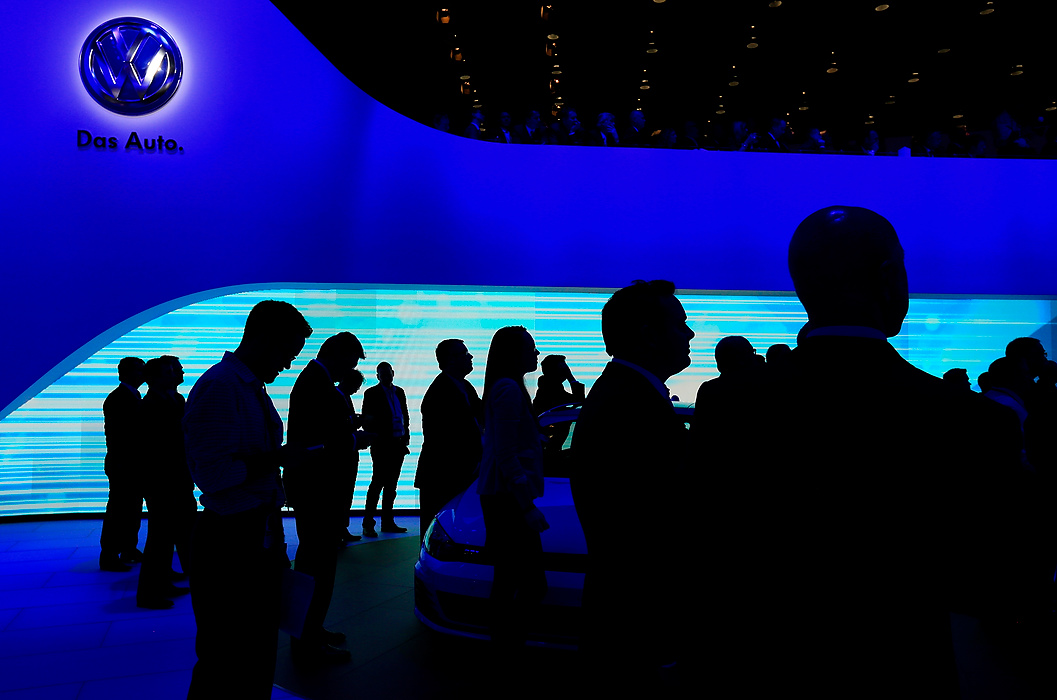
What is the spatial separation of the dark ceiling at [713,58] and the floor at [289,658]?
512 cm

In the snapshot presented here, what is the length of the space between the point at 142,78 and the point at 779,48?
26.7 feet

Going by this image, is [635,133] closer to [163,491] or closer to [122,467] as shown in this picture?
[163,491]

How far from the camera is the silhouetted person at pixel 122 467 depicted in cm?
507

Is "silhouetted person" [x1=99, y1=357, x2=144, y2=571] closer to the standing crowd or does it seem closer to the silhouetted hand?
the standing crowd

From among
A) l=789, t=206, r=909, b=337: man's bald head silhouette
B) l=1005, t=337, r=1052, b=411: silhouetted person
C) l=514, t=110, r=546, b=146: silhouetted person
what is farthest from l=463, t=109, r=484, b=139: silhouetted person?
l=789, t=206, r=909, b=337: man's bald head silhouette

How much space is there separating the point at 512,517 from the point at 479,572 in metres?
0.52

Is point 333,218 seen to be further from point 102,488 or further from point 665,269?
point 102,488

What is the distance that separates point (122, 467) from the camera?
5.17 m

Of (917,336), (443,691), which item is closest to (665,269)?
(917,336)

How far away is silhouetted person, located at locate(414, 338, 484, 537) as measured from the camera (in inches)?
162

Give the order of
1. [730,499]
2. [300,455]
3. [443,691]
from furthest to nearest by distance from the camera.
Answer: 1. [443,691]
2. [300,455]
3. [730,499]

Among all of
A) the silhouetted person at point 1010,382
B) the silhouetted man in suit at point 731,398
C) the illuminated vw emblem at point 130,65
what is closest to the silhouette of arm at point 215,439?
the silhouetted man in suit at point 731,398

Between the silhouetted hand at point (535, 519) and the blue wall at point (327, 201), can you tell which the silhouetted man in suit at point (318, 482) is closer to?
the silhouetted hand at point (535, 519)

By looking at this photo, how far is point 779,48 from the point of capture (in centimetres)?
987
